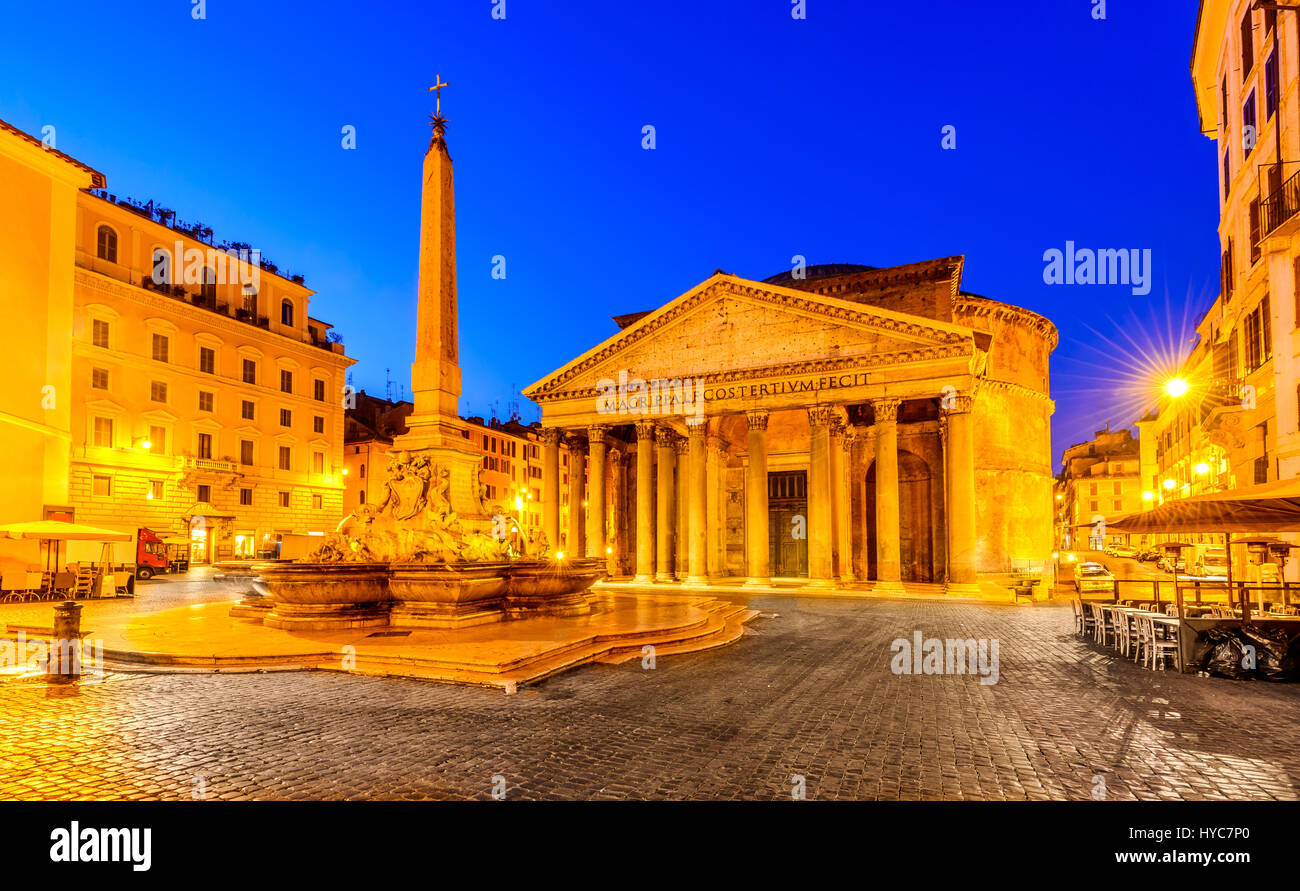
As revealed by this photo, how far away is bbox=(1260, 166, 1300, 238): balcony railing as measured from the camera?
17.1 m

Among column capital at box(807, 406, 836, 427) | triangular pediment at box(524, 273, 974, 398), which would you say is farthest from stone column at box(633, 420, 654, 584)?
column capital at box(807, 406, 836, 427)

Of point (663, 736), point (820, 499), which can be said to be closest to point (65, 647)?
point (663, 736)

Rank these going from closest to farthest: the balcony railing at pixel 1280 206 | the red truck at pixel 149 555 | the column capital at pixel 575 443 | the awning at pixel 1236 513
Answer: the awning at pixel 1236 513, the balcony railing at pixel 1280 206, the red truck at pixel 149 555, the column capital at pixel 575 443

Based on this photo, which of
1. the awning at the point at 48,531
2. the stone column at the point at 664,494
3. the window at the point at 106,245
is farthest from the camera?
the window at the point at 106,245

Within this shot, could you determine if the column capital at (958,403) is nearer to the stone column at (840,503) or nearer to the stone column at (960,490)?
the stone column at (960,490)

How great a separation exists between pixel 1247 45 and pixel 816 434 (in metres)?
17.2

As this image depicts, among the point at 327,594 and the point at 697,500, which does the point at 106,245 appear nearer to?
the point at 697,500

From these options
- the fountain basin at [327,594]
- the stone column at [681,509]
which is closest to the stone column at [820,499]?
the stone column at [681,509]

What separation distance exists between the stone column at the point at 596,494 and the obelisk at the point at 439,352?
1898 centimetres

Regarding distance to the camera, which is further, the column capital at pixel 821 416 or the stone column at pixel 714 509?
the stone column at pixel 714 509

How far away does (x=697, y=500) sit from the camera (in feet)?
99.1

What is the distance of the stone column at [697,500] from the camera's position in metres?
30.1
